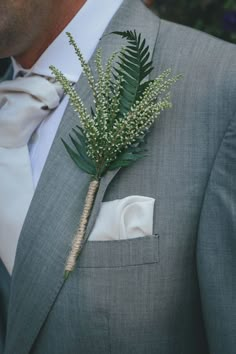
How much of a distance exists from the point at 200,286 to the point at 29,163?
20.6 inches

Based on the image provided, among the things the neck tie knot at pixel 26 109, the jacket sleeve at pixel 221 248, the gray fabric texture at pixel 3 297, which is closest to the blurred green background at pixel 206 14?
the neck tie knot at pixel 26 109

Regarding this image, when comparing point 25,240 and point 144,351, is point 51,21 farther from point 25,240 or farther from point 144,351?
point 144,351

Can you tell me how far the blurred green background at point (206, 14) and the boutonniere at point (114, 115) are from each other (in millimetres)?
1404

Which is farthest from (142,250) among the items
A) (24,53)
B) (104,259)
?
(24,53)

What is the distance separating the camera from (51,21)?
2686mm

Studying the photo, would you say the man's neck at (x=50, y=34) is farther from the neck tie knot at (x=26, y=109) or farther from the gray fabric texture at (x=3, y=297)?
the gray fabric texture at (x=3, y=297)

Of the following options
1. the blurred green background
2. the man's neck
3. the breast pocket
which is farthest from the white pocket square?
the blurred green background

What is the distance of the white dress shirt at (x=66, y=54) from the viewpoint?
100 inches

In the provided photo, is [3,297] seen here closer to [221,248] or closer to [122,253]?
[122,253]

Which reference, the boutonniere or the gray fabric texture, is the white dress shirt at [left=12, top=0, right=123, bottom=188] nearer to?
the boutonniere

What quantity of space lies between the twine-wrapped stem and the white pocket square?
0.03m

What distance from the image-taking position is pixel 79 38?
262 centimetres

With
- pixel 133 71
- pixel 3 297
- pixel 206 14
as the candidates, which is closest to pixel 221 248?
pixel 133 71

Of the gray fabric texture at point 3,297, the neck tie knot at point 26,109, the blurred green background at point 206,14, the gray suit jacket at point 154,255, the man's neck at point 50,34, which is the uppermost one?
the man's neck at point 50,34
